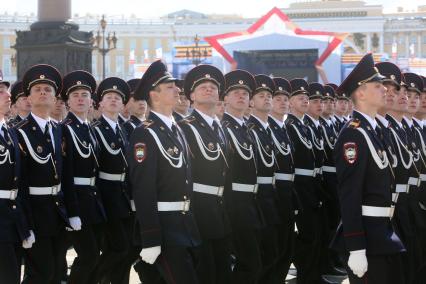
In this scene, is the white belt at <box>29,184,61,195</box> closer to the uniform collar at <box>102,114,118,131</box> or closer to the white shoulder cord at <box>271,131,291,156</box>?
the uniform collar at <box>102,114,118,131</box>

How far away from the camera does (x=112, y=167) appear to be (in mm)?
7012

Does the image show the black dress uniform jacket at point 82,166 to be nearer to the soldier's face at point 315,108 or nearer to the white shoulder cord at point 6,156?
the white shoulder cord at point 6,156

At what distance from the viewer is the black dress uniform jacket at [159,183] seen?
5105 mm

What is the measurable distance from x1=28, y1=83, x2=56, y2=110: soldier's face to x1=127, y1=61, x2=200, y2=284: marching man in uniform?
0.99m

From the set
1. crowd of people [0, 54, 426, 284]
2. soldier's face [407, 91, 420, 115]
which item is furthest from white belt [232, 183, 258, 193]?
soldier's face [407, 91, 420, 115]

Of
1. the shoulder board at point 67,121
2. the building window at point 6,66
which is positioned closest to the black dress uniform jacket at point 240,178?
the shoulder board at point 67,121

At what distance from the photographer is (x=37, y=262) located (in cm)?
580

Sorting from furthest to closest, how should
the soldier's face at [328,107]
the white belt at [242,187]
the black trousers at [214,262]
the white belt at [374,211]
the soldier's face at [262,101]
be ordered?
1. the soldier's face at [328,107]
2. the soldier's face at [262,101]
3. the white belt at [242,187]
4. the black trousers at [214,262]
5. the white belt at [374,211]

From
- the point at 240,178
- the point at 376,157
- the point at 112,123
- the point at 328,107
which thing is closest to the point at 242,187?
the point at 240,178

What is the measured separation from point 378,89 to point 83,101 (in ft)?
9.20

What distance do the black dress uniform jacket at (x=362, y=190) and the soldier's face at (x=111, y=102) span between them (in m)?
2.77

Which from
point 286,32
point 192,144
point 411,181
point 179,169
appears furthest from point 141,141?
point 286,32

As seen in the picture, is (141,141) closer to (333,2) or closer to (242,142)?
(242,142)

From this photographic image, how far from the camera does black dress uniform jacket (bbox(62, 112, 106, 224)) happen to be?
6391mm
